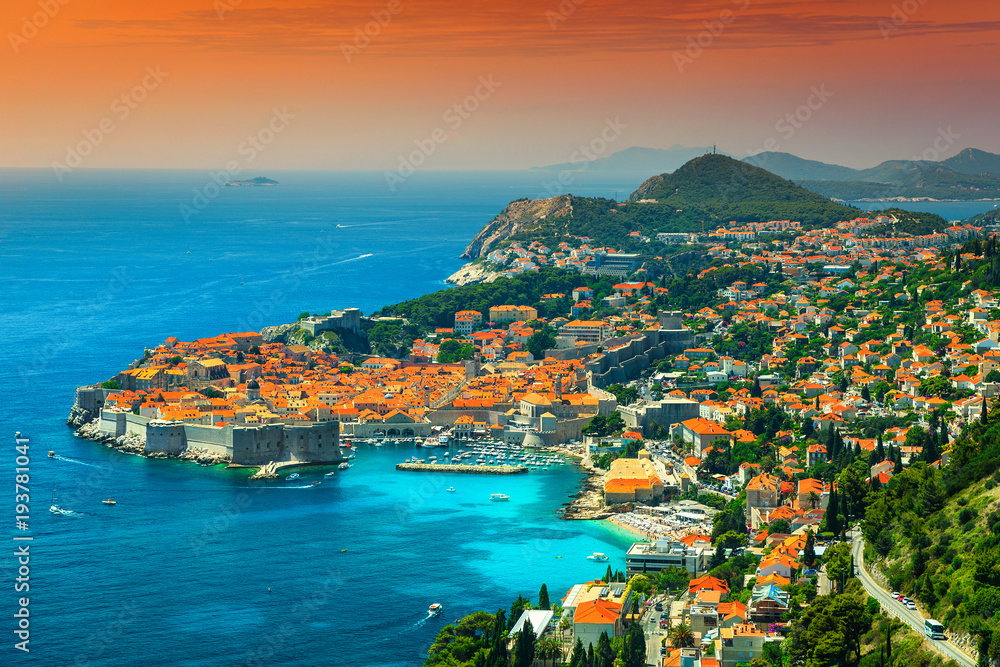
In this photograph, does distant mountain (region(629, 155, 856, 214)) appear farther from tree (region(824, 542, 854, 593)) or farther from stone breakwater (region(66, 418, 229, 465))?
tree (region(824, 542, 854, 593))

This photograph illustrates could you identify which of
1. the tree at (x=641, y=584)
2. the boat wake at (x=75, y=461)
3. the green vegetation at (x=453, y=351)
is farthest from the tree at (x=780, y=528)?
the green vegetation at (x=453, y=351)

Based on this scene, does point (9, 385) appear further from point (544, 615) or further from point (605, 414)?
point (544, 615)

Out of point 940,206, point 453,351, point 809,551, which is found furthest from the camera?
point 940,206

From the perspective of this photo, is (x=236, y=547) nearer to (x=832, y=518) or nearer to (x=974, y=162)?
(x=832, y=518)

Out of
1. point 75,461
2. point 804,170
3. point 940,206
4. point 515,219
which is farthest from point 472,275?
point 804,170

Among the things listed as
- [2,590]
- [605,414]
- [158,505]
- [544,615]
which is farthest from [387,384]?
[544,615]

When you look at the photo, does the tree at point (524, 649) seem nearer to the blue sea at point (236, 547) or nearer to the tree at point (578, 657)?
the tree at point (578, 657)

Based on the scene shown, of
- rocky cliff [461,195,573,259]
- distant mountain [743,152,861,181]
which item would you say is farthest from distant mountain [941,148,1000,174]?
rocky cliff [461,195,573,259]
